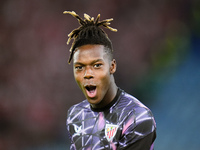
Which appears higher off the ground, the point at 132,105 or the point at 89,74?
the point at 89,74

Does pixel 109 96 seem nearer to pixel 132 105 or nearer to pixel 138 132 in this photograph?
pixel 132 105

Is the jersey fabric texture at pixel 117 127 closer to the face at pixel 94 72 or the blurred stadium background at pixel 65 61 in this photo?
the face at pixel 94 72

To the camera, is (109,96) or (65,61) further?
(65,61)

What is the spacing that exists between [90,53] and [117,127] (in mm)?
573

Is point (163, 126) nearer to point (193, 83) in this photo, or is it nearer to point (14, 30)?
point (193, 83)

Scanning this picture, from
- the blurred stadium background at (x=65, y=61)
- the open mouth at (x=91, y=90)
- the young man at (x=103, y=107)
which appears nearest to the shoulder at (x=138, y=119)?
the young man at (x=103, y=107)

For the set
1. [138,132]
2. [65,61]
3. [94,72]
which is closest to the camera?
[138,132]

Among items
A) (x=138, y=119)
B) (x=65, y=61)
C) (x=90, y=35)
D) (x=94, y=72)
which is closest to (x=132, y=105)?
(x=138, y=119)

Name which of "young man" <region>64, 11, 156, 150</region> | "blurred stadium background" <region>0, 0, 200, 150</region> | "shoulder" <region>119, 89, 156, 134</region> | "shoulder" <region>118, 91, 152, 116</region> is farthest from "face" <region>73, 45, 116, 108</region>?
"blurred stadium background" <region>0, 0, 200, 150</region>

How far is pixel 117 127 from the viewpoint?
86.5 inches

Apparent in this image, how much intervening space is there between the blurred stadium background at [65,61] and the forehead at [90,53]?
2.37 m

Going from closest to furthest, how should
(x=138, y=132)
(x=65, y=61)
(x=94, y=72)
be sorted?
(x=138, y=132) < (x=94, y=72) < (x=65, y=61)

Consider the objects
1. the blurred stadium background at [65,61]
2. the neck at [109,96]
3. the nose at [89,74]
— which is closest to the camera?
the nose at [89,74]

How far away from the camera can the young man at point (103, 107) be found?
215 cm
